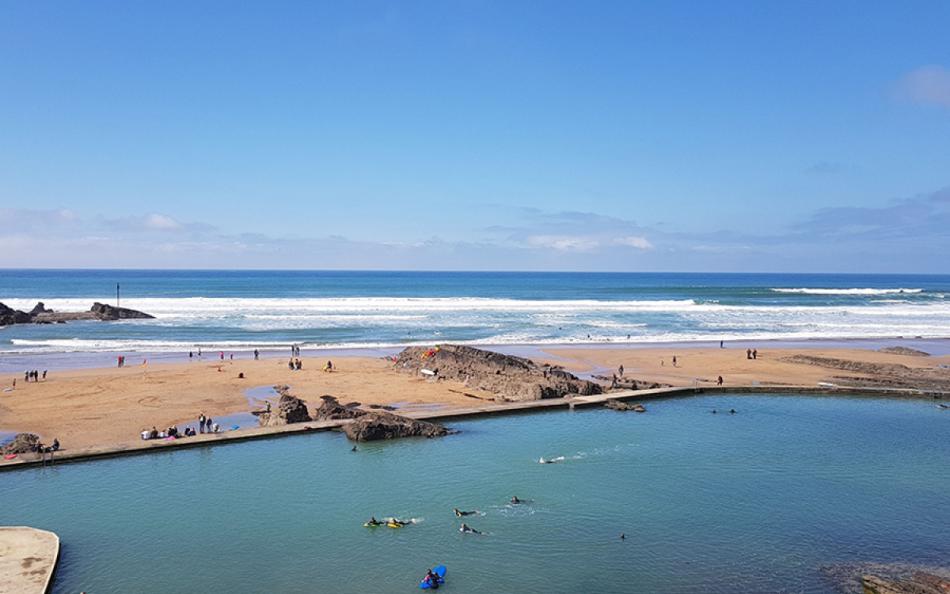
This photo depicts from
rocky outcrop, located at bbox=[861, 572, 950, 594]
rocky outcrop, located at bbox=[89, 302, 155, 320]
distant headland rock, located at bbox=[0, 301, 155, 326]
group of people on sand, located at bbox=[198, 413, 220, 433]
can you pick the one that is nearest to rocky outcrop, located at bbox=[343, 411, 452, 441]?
group of people on sand, located at bbox=[198, 413, 220, 433]

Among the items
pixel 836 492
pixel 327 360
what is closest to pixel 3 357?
pixel 327 360

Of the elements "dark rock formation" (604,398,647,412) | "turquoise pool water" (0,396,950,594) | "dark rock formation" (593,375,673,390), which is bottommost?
"turquoise pool water" (0,396,950,594)

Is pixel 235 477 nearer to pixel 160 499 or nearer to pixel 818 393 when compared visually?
pixel 160 499

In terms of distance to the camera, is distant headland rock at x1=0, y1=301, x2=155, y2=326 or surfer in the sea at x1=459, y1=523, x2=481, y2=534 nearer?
surfer in the sea at x1=459, y1=523, x2=481, y2=534

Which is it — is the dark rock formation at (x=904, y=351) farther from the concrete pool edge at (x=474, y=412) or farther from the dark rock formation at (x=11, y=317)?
the dark rock formation at (x=11, y=317)

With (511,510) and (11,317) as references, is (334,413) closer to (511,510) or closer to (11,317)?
(511,510)

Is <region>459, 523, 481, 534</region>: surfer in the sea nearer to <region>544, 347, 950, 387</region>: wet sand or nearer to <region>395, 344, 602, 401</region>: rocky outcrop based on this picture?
<region>395, 344, 602, 401</region>: rocky outcrop
